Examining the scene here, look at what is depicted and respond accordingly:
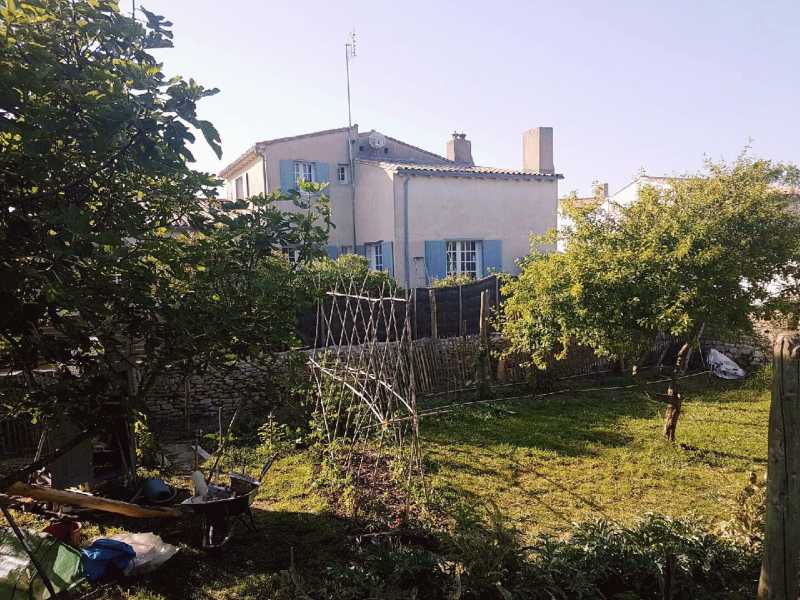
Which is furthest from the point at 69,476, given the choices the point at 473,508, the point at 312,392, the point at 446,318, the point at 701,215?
the point at 701,215

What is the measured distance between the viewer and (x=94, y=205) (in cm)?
306

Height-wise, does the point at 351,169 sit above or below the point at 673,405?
above

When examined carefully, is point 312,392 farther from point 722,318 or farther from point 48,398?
point 722,318

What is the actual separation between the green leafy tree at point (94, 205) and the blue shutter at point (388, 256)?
1163 centimetres

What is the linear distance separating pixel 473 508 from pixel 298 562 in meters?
1.78

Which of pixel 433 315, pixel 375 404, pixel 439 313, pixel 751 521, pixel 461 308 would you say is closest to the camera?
pixel 751 521

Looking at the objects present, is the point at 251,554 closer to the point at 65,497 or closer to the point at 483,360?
the point at 65,497

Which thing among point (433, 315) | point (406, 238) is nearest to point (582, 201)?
point (433, 315)

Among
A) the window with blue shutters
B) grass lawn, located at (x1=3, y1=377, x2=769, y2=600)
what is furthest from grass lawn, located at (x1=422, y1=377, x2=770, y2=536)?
the window with blue shutters

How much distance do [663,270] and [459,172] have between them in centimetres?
1022

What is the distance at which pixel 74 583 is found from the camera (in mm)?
3324

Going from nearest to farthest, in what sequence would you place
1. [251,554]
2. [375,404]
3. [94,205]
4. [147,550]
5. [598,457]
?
1. [94,205]
2. [147,550]
3. [251,554]
4. [375,404]
5. [598,457]

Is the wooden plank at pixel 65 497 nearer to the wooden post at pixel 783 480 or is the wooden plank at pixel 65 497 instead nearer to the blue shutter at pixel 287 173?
the wooden post at pixel 783 480

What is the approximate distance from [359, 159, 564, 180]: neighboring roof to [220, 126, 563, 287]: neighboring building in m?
0.03
